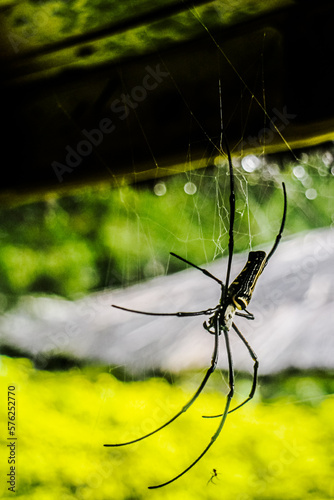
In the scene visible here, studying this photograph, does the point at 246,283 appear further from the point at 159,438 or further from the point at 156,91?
the point at 159,438

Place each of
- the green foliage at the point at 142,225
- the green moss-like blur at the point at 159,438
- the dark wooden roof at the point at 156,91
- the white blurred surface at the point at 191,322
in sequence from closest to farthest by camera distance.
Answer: the dark wooden roof at the point at 156,91 < the green moss-like blur at the point at 159,438 < the white blurred surface at the point at 191,322 < the green foliage at the point at 142,225

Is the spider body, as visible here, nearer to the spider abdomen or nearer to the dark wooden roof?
the spider abdomen

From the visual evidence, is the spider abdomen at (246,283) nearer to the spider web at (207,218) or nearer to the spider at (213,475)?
the spider web at (207,218)

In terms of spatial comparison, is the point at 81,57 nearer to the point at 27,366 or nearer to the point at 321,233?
the point at 321,233

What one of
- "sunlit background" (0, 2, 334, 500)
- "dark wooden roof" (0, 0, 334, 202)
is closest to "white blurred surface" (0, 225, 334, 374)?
"sunlit background" (0, 2, 334, 500)

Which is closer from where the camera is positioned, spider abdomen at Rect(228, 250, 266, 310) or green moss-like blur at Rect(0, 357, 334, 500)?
spider abdomen at Rect(228, 250, 266, 310)

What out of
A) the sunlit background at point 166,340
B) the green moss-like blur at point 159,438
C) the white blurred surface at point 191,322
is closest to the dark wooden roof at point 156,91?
the sunlit background at point 166,340

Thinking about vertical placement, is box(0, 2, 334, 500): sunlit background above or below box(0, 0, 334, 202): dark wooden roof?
below

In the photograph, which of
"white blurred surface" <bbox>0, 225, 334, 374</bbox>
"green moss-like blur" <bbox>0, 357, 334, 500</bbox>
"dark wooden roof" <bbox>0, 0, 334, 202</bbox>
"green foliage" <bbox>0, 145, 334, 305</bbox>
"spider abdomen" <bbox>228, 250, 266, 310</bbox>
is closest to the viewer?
"dark wooden roof" <bbox>0, 0, 334, 202</bbox>
